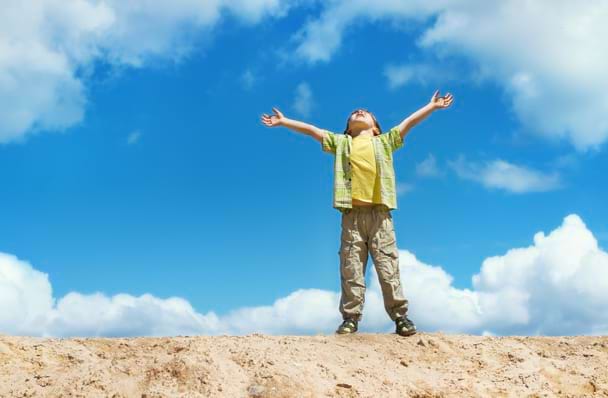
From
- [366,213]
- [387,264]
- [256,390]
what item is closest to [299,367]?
[256,390]

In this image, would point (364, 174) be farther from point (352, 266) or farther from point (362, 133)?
point (352, 266)

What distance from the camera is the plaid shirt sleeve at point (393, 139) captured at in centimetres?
766

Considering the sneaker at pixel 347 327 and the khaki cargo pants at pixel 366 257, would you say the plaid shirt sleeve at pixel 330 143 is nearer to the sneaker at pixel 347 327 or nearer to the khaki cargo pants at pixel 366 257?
the khaki cargo pants at pixel 366 257

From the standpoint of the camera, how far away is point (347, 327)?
7.07m

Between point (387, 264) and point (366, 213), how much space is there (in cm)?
60

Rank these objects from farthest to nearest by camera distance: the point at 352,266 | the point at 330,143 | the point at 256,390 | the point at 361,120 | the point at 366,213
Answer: the point at 361,120
the point at 330,143
the point at 366,213
the point at 352,266
the point at 256,390

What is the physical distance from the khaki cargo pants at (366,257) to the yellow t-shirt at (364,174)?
0.46 ft

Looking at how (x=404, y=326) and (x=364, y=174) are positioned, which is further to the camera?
(x=364, y=174)

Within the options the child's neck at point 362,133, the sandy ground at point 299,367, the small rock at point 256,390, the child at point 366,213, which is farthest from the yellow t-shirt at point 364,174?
the small rock at point 256,390

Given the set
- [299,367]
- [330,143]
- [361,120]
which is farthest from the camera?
[361,120]

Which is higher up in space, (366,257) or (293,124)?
(293,124)

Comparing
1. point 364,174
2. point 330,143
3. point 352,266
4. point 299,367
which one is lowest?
point 299,367

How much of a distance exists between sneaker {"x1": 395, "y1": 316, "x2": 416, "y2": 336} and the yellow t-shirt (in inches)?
51.2

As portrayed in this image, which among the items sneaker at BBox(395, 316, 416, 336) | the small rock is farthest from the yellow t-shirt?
the small rock
